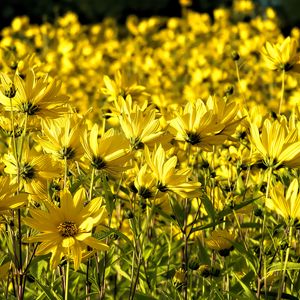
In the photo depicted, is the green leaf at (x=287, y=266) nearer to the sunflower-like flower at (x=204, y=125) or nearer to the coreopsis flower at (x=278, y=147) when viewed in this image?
the coreopsis flower at (x=278, y=147)

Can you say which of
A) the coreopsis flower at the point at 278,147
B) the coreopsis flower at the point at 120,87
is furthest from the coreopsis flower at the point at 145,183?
the coreopsis flower at the point at 120,87

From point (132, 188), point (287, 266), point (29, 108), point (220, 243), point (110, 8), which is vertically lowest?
point (110, 8)

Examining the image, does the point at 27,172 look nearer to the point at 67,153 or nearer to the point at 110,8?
the point at 67,153

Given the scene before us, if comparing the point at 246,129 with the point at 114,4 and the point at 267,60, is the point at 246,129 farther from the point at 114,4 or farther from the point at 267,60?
the point at 114,4

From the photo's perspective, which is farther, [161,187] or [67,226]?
[161,187]

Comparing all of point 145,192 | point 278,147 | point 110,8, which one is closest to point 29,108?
point 145,192

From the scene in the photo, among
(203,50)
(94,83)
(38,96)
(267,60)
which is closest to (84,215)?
(38,96)
